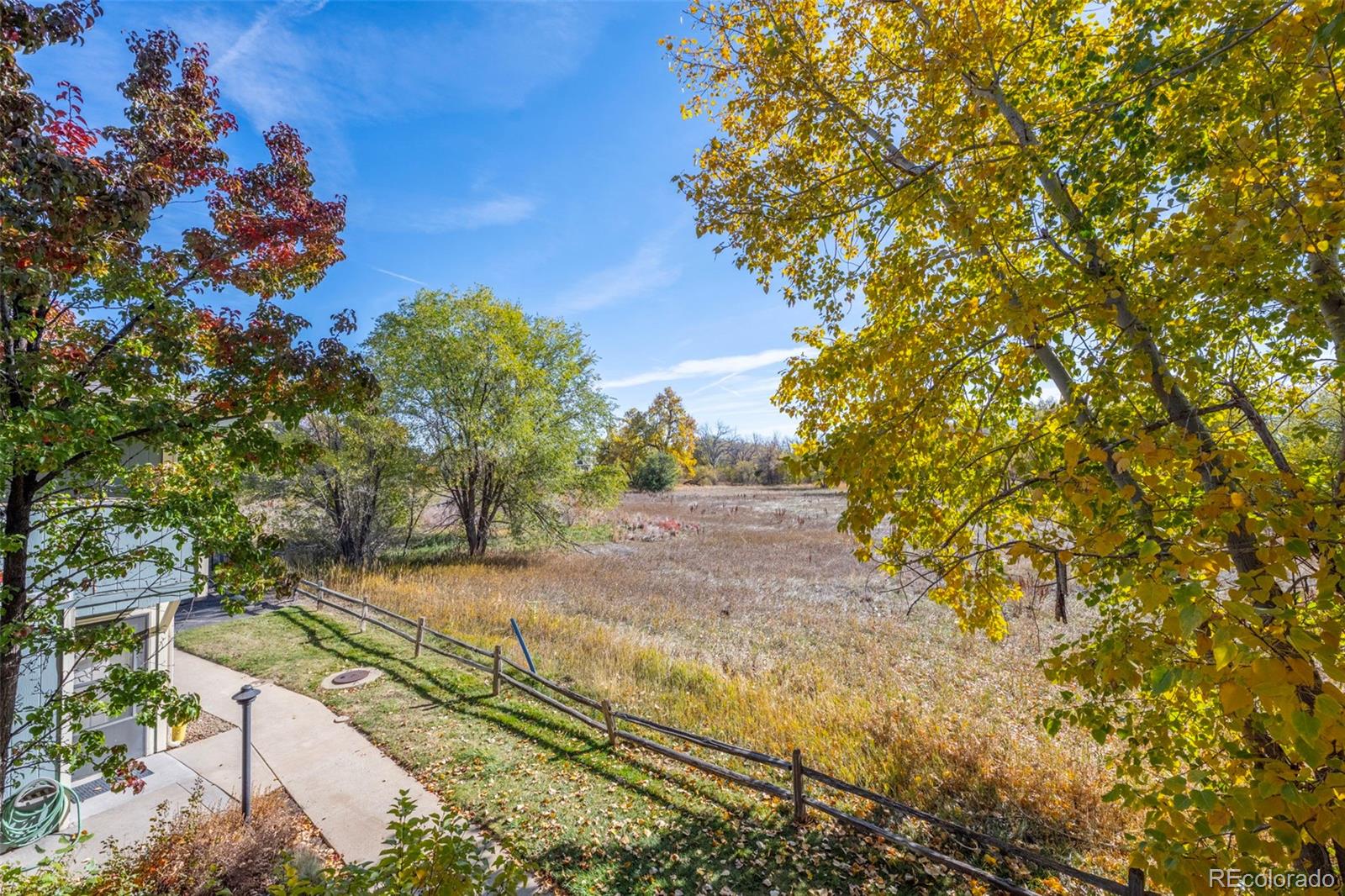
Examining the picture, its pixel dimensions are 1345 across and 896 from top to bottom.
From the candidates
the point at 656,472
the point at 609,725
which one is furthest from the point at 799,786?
the point at 656,472

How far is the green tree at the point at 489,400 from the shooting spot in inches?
821

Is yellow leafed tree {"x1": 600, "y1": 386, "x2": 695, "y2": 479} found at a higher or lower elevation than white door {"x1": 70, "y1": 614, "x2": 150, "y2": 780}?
higher

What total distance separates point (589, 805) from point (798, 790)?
8.41 feet

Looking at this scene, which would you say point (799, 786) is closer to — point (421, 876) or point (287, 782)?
point (421, 876)

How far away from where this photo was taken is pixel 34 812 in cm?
575

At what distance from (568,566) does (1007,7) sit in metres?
20.0

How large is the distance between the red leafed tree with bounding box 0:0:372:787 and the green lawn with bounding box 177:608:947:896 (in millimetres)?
3693

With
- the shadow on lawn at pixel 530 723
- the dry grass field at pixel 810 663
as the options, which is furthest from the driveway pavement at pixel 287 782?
the dry grass field at pixel 810 663

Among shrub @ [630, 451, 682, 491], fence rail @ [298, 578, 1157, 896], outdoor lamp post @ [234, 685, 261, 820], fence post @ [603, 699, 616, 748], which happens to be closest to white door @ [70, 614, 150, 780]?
outdoor lamp post @ [234, 685, 261, 820]

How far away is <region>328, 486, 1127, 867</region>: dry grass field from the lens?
6.47 metres

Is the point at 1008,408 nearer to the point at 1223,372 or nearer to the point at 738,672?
the point at 1223,372

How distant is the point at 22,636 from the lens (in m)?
3.71

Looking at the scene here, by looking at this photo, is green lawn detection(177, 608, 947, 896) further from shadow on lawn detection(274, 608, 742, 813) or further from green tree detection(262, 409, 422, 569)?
green tree detection(262, 409, 422, 569)

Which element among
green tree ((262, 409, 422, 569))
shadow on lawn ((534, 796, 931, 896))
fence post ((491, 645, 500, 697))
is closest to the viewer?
shadow on lawn ((534, 796, 931, 896))
